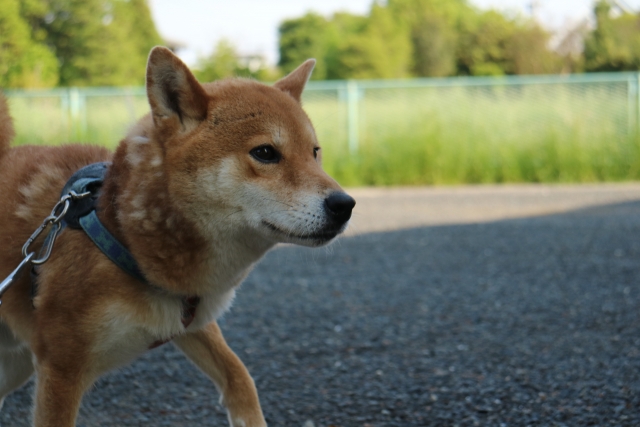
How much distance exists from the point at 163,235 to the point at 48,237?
0.36m

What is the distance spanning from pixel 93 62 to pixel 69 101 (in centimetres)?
152

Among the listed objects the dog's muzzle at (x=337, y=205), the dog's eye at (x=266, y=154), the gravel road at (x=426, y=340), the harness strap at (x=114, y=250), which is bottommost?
the gravel road at (x=426, y=340)

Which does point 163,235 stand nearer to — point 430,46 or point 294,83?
point 294,83

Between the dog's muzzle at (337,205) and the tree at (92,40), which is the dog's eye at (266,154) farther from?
the tree at (92,40)

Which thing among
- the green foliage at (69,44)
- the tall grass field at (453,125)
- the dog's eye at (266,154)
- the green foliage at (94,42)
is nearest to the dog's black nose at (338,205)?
the dog's eye at (266,154)

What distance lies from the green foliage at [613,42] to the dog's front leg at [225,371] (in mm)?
26842

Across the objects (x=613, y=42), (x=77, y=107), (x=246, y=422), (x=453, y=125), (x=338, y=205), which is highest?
(x=613, y=42)

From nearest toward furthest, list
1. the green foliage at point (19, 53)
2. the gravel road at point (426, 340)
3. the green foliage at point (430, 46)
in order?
the gravel road at point (426, 340)
the green foliage at point (19, 53)
the green foliage at point (430, 46)

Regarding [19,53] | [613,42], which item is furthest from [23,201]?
[613,42]

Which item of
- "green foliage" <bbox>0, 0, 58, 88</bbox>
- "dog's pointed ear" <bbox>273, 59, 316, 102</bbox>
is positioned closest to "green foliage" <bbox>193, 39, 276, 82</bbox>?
"green foliage" <bbox>0, 0, 58, 88</bbox>

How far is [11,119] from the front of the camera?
8.98 feet

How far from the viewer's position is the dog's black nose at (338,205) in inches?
87.5

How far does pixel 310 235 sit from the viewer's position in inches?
88.8

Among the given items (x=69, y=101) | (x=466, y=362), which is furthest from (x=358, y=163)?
(x=466, y=362)
